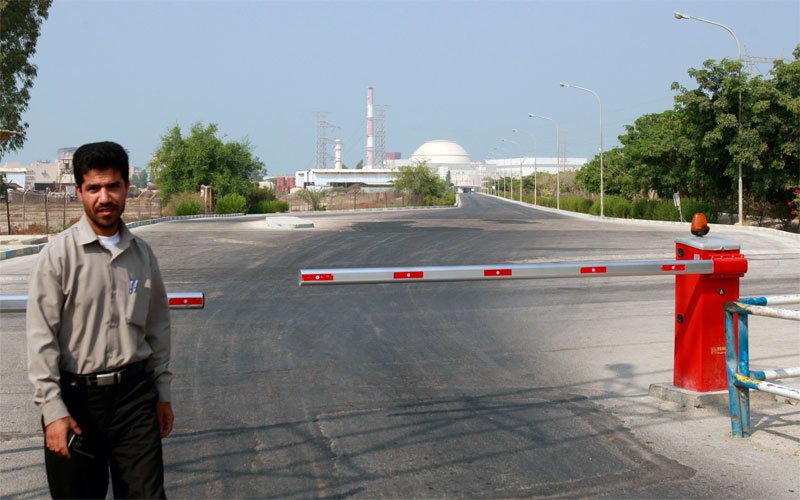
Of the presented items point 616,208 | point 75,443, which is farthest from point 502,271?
point 616,208

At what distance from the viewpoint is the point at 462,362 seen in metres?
8.21

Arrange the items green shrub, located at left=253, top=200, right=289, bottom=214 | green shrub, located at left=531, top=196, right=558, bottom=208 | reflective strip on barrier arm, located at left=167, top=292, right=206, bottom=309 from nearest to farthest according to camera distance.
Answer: reflective strip on barrier arm, located at left=167, top=292, right=206, bottom=309 < green shrub, located at left=253, top=200, right=289, bottom=214 < green shrub, located at left=531, top=196, right=558, bottom=208

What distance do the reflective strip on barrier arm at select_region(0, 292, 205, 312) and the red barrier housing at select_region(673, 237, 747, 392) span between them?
3918 millimetres

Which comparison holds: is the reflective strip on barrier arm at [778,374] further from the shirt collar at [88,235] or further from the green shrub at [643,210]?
the green shrub at [643,210]

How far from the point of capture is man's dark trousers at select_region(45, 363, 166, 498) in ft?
10.1

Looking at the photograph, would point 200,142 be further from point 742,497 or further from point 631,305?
point 742,497

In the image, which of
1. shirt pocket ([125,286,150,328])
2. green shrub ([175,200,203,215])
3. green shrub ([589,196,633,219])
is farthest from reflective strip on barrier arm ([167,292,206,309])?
green shrub ([589,196,633,219])

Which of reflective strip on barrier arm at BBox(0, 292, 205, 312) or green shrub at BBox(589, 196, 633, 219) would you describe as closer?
reflective strip on barrier arm at BBox(0, 292, 205, 312)

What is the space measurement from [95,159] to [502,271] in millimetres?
3022

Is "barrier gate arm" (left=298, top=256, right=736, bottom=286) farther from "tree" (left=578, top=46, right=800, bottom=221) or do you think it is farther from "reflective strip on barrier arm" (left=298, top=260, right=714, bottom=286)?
"tree" (left=578, top=46, right=800, bottom=221)

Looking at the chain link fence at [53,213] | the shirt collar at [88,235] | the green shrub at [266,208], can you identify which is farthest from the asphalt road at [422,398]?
the green shrub at [266,208]

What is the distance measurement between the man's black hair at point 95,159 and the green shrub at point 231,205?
52384 mm

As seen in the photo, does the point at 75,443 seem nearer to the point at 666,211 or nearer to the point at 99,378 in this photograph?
the point at 99,378

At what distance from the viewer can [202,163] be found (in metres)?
62.1
